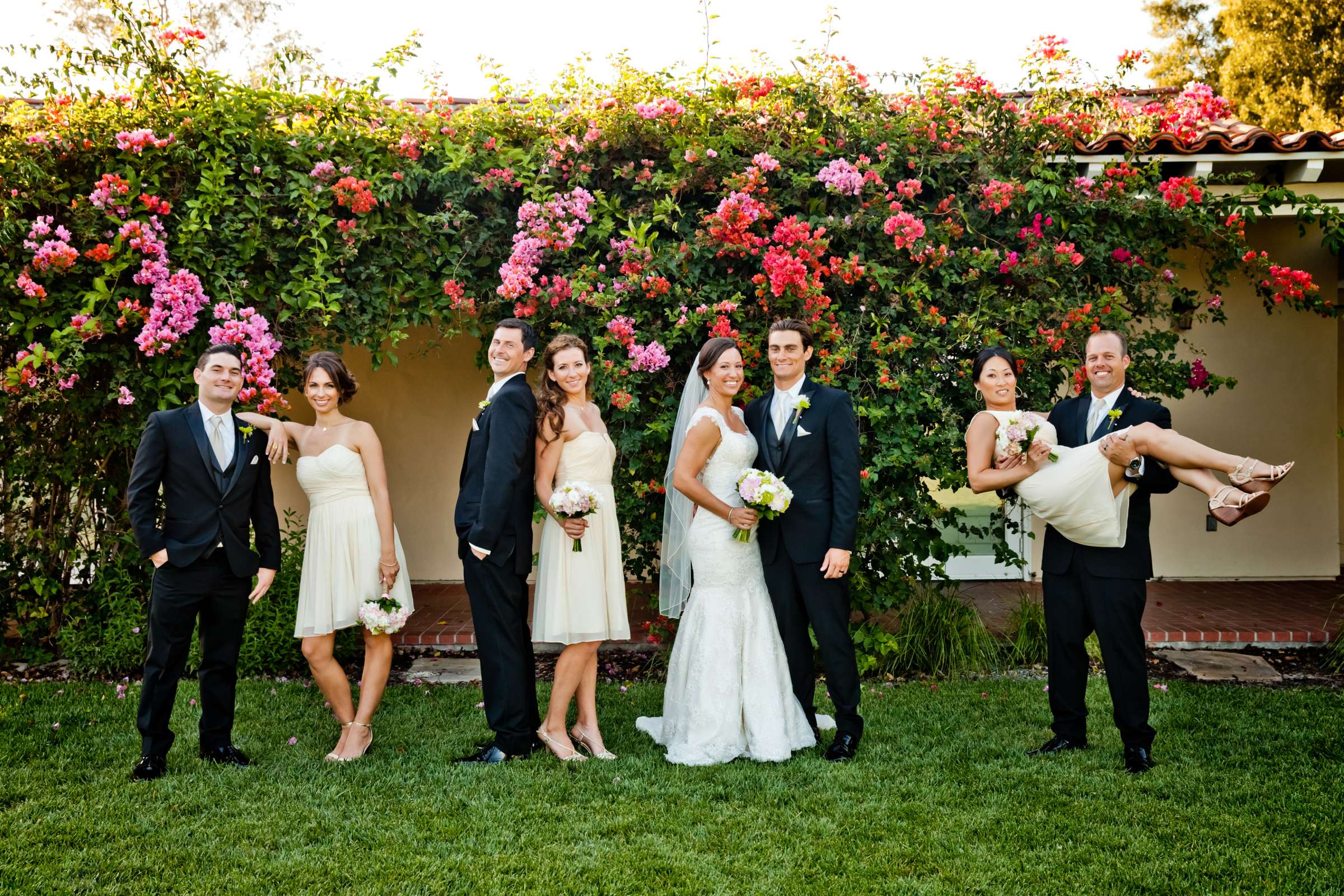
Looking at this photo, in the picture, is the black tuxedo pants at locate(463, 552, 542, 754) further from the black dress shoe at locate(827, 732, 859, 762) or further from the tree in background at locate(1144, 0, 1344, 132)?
the tree in background at locate(1144, 0, 1344, 132)

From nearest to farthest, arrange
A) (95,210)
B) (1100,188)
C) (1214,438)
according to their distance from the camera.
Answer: (95,210)
(1100,188)
(1214,438)

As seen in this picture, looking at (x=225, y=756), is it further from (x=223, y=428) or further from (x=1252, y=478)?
(x=1252, y=478)

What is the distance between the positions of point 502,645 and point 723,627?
1.06 m

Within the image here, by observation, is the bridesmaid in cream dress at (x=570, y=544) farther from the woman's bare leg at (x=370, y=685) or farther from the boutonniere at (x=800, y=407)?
the boutonniere at (x=800, y=407)

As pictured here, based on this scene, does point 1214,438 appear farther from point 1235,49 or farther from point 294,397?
point 1235,49

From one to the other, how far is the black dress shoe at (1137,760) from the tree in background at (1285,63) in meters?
20.1

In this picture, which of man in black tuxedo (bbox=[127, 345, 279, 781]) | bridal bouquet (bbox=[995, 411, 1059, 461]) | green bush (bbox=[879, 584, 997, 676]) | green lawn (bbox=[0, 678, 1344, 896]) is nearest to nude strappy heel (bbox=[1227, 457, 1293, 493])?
bridal bouquet (bbox=[995, 411, 1059, 461])

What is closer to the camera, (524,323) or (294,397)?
(524,323)

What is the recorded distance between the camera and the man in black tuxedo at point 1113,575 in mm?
4164

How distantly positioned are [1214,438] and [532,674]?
6.80m

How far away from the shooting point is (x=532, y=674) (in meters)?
4.55

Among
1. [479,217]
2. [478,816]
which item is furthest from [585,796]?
[479,217]

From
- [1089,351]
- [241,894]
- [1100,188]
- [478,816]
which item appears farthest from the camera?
[1100,188]

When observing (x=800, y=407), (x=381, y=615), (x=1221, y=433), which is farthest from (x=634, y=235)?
(x=1221, y=433)
